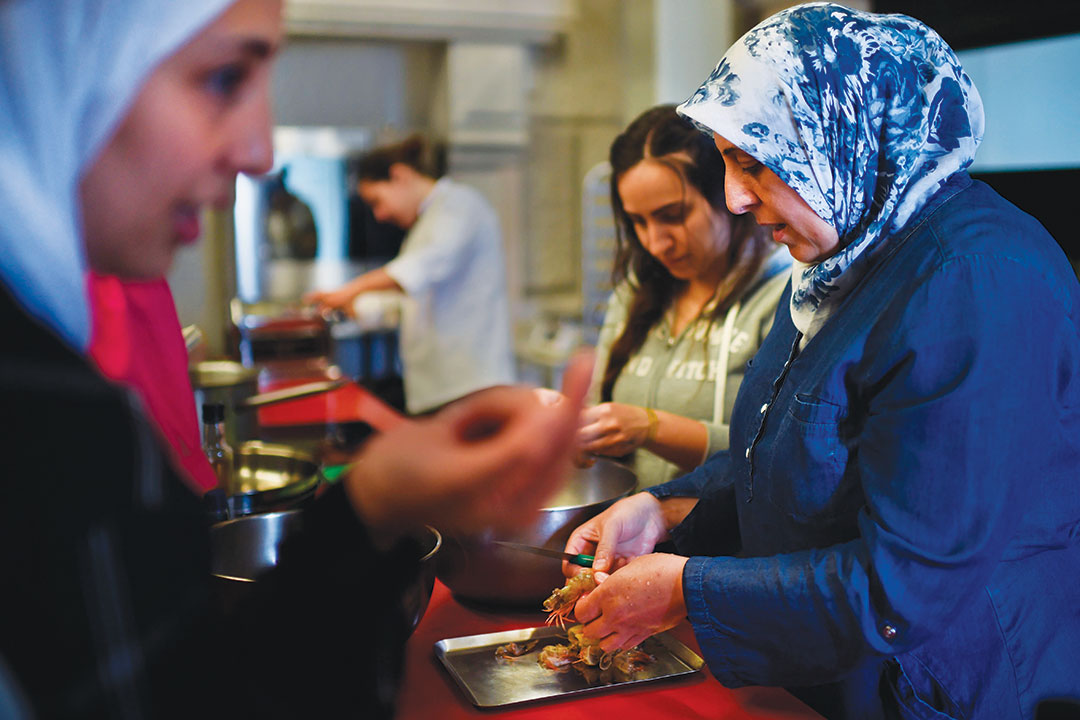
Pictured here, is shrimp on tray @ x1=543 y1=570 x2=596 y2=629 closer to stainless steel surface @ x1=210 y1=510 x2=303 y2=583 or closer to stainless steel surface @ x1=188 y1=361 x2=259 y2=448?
stainless steel surface @ x1=210 y1=510 x2=303 y2=583

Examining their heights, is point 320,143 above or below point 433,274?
above

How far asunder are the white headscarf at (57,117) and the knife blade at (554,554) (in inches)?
32.3

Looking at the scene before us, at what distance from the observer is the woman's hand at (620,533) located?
1.26 m

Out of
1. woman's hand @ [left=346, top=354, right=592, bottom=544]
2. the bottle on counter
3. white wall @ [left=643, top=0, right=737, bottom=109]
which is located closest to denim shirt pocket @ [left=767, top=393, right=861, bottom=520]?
woman's hand @ [left=346, top=354, right=592, bottom=544]

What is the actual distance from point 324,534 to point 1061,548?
923 mm

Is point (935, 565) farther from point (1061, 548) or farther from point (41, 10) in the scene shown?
point (41, 10)

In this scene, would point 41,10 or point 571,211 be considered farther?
point 571,211

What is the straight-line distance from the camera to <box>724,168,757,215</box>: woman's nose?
47.2 inches

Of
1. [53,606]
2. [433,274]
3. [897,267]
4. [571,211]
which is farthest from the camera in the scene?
[571,211]

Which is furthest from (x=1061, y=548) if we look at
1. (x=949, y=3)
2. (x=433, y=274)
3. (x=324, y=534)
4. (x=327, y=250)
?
(x=327, y=250)

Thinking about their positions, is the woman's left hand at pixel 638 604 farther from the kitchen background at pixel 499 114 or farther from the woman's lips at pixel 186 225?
the kitchen background at pixel 499 114

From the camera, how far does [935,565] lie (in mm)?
961

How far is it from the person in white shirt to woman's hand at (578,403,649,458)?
7.69 ft

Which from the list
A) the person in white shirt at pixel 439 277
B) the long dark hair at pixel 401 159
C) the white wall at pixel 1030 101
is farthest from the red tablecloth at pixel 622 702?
the long dark hair at pixel 401 159
